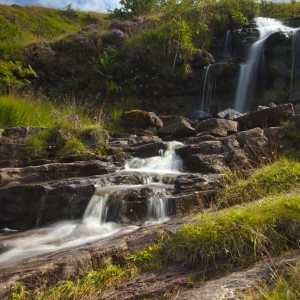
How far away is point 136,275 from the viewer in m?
3.12

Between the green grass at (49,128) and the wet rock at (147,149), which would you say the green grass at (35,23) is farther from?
the wet rock at (147,149)

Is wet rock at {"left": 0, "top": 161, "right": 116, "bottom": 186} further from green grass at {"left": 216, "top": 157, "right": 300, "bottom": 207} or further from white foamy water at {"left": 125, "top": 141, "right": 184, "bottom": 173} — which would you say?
green grass at {"left": 216, "top": 157, "right": 300, "bottom": 207}

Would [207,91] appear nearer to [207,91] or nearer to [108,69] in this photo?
[207,91]

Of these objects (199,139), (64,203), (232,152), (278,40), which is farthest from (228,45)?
(64,203)

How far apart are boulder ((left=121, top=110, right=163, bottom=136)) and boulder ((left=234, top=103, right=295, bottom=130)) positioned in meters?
2.79

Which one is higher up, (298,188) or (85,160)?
(298,188)

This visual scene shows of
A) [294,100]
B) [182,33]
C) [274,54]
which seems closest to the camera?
[294,100]

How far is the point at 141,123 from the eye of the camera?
34.4 ft

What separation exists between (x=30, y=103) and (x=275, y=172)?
8.02 meters

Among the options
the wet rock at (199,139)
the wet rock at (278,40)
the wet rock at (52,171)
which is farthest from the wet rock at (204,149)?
the wet rock at (278,40)

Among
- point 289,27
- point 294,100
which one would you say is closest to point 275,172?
point 294,100

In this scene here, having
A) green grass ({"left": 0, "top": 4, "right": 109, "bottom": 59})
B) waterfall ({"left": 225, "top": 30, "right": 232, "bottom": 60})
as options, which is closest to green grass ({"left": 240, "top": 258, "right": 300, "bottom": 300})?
waterfall ({"left": 225, "top": 30, "right": 232, "bottom": 60})

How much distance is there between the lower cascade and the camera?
4.18 metres

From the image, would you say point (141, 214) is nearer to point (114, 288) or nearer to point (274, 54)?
point (114, 288)
